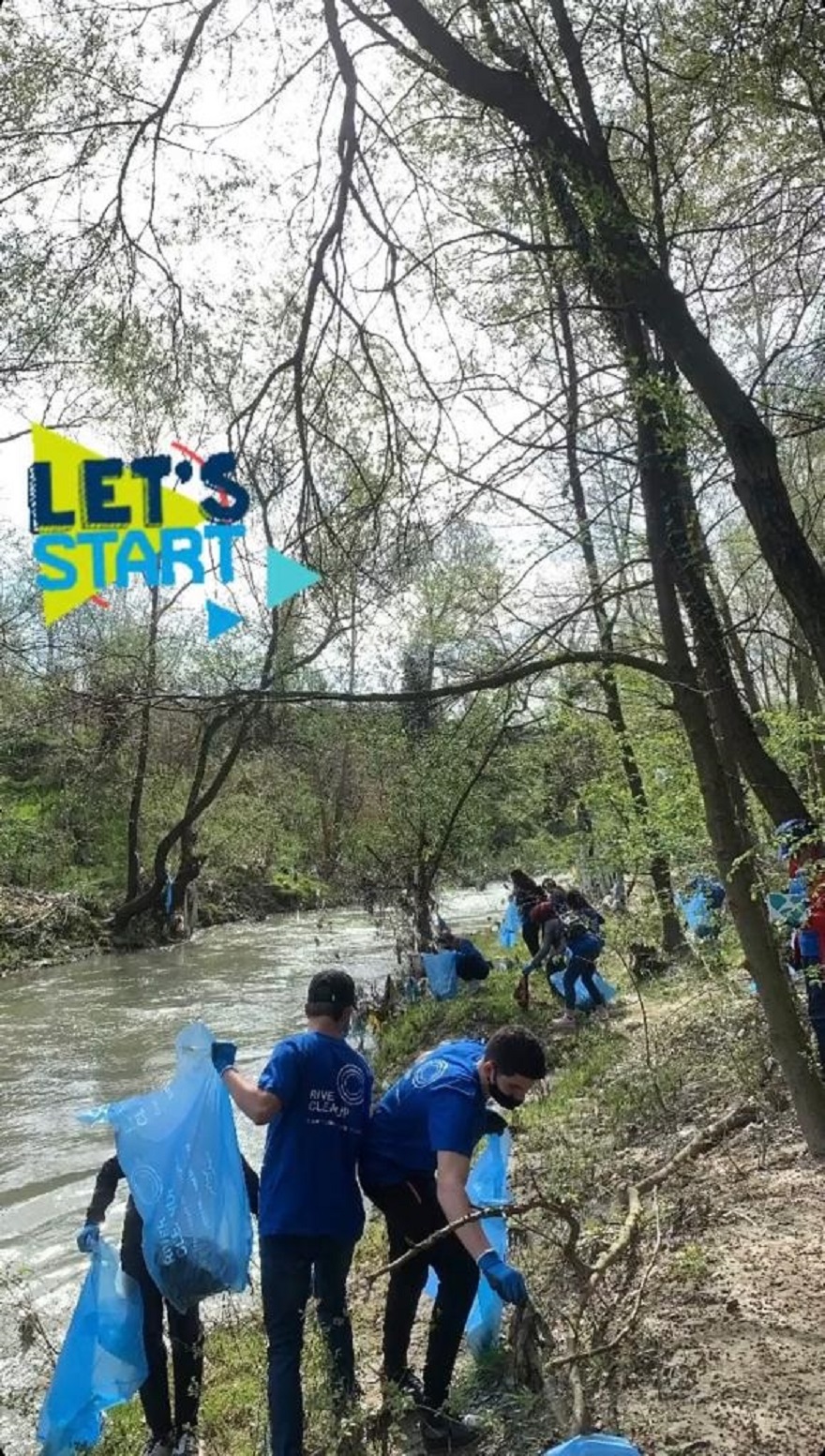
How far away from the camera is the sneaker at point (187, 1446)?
3.32 m

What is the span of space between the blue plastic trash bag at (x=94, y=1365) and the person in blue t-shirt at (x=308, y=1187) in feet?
1.59

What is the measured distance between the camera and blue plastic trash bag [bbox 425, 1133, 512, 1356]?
3631 millimetres

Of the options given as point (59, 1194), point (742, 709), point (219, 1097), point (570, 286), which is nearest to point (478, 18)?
point (570, 286)

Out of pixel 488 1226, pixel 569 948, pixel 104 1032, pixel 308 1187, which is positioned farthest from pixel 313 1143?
pixel 104 1032

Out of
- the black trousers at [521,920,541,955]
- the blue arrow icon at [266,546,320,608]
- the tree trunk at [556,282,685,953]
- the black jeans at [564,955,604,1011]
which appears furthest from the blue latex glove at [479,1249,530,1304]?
the black trousers at [521,920,541,955]

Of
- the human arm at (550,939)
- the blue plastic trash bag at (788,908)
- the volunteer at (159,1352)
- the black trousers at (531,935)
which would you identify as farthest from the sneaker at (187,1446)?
the black trousers at (531,935)

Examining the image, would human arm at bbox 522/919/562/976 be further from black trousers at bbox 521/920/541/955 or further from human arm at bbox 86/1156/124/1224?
human arm at bbox 86/1156/124/1224

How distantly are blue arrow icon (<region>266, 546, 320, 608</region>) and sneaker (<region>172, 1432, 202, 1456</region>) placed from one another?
282 centimetres

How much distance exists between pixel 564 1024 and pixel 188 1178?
6.37 m

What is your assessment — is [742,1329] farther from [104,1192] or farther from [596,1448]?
[104,1192]

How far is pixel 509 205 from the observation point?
4.34 m

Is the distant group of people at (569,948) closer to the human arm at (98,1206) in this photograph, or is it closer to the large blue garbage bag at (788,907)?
the large blue garbage bag at (788,907)

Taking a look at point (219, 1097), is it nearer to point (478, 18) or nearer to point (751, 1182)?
point (751, 1182)

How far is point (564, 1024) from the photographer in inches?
364
